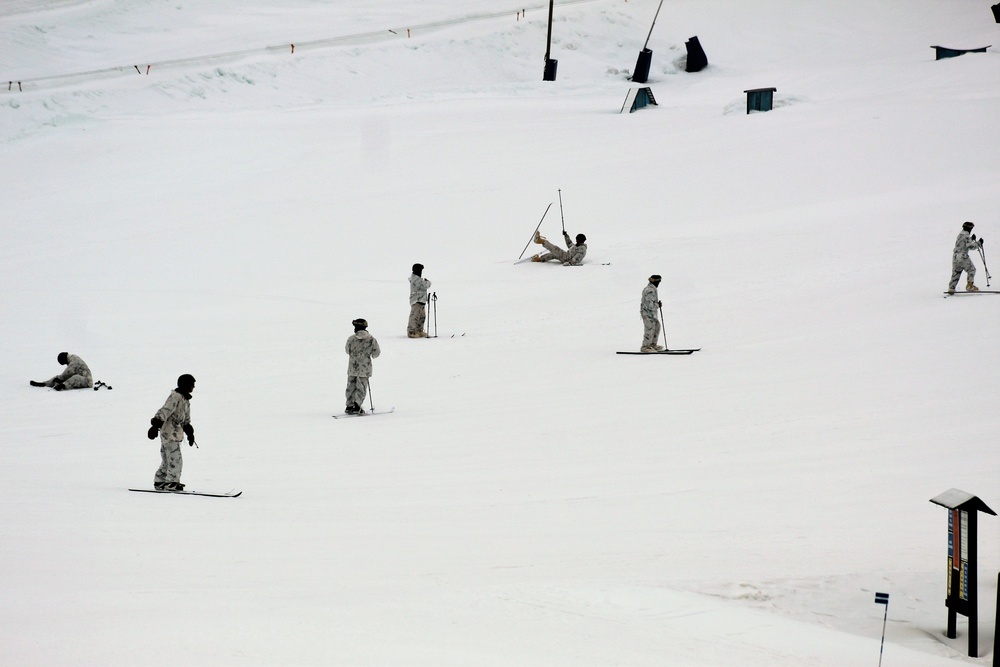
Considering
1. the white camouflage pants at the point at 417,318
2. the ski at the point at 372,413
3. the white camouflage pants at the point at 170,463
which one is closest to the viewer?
the white camouflage pants at the point at 170,463

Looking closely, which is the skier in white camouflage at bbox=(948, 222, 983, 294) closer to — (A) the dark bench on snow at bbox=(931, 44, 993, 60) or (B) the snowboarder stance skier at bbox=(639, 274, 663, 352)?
(B) the snowboarder stance skier at bbox=(639, 274, 663, 352)

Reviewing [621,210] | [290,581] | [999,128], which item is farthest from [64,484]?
[999,128]

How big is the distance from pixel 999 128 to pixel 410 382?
2293 cm

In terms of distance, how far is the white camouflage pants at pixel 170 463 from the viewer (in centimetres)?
985

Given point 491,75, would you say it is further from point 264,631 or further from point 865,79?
point 264,631

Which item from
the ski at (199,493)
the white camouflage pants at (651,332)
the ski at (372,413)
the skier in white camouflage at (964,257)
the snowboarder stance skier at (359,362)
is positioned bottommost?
the ski at (199,493)

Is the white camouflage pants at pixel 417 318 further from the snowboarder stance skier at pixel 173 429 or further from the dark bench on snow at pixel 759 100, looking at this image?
the dark bench on snow at pixel 759 100

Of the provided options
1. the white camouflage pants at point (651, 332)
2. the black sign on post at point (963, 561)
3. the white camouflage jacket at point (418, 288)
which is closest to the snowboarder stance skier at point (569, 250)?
the white camouflage jacket at point (418, 288)

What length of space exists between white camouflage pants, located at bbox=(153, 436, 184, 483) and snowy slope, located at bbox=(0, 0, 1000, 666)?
35cm

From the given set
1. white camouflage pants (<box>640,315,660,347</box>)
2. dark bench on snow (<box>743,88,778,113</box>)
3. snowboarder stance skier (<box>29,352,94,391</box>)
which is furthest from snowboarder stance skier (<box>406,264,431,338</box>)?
dark bench on snow (<box>743,88,778,113</box>)

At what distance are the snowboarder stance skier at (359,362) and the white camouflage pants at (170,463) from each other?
386cm

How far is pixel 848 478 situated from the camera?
10.1 meters

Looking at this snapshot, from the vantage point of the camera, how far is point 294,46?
151 feet

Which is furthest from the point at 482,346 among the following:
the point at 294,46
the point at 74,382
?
the point at 294,46
